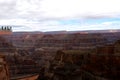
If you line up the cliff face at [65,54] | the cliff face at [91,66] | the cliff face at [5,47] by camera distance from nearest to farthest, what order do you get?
the cliff face at [91,66]
the cliff face at [65,54]
the cliff face at [5,47]

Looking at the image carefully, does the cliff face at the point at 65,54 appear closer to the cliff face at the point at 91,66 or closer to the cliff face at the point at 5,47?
the cliff face at the point at 91,66

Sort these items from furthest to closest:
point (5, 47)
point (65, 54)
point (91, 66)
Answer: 1. point (5, 47)
2. point (65, 54)
3. point (91, 66)

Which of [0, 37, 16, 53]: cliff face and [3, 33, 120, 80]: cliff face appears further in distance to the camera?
[0, 37, 16, 53]: cliff face

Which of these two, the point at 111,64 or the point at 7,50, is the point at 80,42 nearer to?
the point at 7,50

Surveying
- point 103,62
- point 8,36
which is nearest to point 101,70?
point 103,62

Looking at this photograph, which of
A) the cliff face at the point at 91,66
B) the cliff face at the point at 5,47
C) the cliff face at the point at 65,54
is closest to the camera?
the cliff face at the point at 91,66

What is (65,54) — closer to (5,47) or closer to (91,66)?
(91,66)

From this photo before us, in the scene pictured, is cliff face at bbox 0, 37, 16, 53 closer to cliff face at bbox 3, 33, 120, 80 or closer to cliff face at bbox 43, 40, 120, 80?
cliff face at bbox 3, 33, 120, 80

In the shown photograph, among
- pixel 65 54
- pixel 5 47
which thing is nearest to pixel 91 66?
pixel 65 54

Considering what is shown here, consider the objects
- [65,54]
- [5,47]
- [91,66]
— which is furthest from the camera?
[5,47]

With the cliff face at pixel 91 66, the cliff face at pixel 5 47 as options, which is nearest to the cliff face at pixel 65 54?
the cliff face at pixel 91 66

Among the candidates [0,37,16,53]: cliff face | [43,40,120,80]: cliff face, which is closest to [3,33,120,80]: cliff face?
[43,40,120,80]: cliff face
